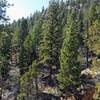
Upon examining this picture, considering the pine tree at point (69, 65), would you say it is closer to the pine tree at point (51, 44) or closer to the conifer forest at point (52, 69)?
the conifer forest at point (52, 69)

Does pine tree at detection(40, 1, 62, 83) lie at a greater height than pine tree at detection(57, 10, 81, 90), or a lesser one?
greater

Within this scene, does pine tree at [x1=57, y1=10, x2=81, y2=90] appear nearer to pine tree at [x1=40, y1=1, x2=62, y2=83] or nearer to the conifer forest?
the conifer forest

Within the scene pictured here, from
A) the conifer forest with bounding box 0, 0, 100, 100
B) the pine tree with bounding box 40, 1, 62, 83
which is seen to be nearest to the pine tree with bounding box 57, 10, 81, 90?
the conifer forest with bounding box 0, 0, 100, 100

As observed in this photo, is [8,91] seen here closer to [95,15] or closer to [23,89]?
[23,89]

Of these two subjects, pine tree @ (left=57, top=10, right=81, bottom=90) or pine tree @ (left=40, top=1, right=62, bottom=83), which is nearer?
pine tree @ (left=57, top=10, right=81, bottom=90)

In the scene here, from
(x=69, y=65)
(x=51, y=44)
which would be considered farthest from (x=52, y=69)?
(x=69, y=65)

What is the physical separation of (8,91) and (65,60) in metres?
17.4

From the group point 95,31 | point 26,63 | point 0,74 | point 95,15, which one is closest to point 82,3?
point 95,15

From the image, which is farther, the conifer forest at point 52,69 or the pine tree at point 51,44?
the pine tree at point 51,44

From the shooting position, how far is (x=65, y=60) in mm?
56656

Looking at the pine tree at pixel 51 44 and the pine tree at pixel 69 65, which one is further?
the pine tree at pixel 51 44

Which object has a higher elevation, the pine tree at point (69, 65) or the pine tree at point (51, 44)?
the pine tree at point (51, 44)

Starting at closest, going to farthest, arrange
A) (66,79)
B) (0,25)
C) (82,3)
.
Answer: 1. (0,25)
2. (66,79)
3. (82,3)

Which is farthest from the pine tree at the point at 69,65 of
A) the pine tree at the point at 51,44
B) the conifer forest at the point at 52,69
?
the pine tree at the point at 51,44
